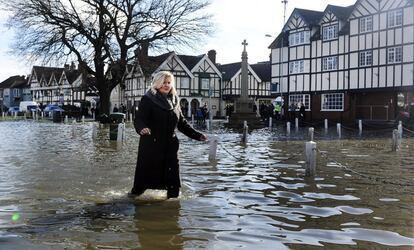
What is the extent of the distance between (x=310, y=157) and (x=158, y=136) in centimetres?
429

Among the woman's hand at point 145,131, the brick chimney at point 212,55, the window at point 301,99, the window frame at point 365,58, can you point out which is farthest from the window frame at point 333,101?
the woman's hand at point 145,131

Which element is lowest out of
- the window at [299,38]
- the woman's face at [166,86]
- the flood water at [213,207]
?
the flood water at [213,207]

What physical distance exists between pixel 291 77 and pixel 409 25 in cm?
1486

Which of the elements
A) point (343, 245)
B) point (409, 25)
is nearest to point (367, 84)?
point (409, 25)

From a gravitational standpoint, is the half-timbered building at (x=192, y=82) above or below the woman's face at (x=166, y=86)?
above

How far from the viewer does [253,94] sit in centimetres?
7519

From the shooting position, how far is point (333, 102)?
48656 mm

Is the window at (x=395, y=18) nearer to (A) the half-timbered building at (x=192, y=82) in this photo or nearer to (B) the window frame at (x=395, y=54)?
(B) the window frame at (x=395, y=54)

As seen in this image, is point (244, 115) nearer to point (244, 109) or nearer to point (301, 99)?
point (244, 109)

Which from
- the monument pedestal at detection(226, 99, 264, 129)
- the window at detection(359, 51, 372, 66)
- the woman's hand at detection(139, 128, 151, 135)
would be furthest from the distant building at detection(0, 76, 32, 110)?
the woman's hand at detection(139, 128, 151, 135)

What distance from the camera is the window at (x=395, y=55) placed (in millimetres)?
41816

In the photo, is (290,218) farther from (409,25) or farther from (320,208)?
(409,25)

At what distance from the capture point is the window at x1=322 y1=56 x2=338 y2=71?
48.4 meters

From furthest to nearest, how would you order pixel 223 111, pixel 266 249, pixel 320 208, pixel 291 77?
pixel 223 111, pixel 291 77, pixel 320 208, pixel 266 249
